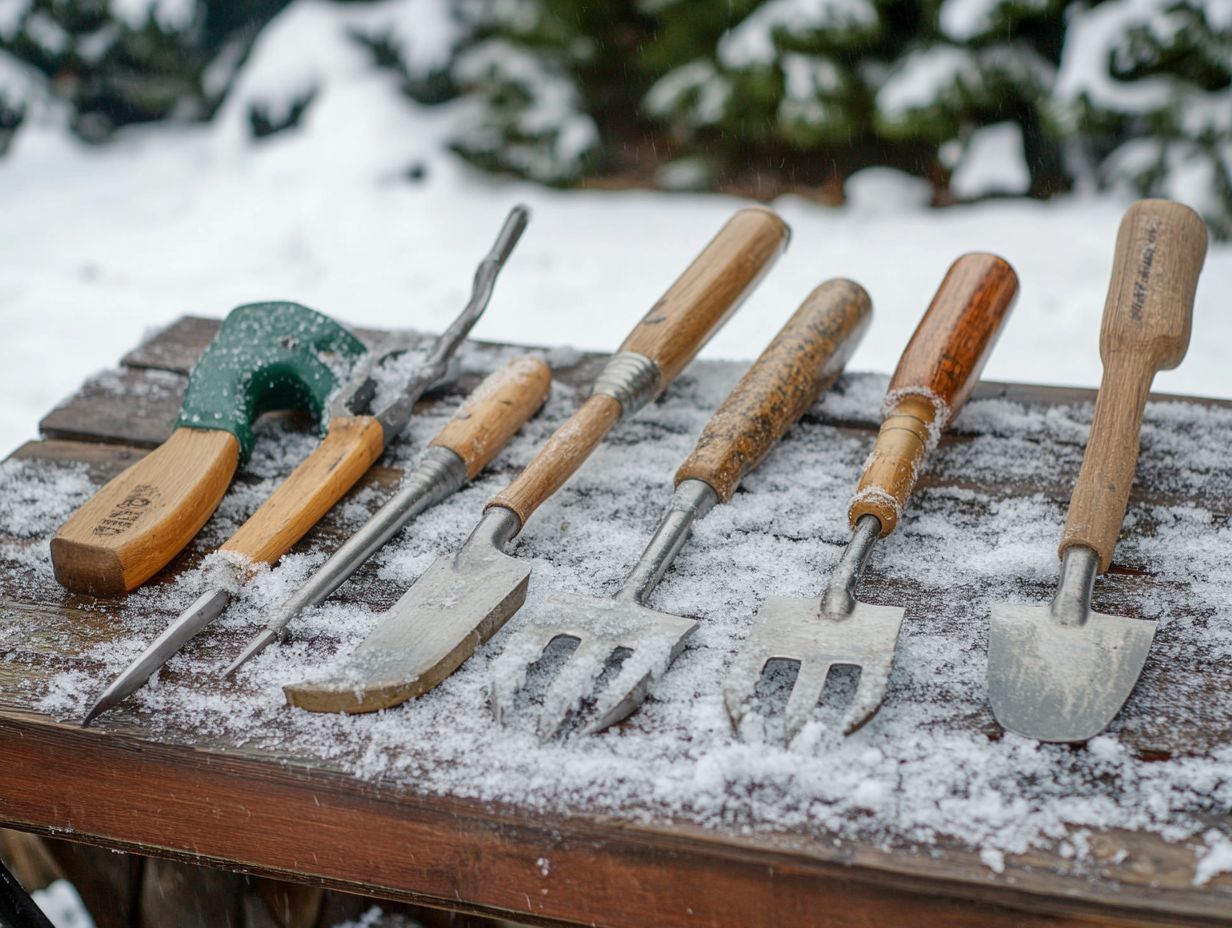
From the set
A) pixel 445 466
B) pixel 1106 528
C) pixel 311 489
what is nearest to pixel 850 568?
pixel 1106 528

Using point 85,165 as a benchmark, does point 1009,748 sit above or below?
below

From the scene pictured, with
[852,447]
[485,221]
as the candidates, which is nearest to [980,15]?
[485,221]

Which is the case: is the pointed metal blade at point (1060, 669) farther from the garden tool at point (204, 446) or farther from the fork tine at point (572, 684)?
the garden tool at point (204, 446)

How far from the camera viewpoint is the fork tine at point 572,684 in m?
0.92

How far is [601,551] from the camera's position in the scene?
121cm

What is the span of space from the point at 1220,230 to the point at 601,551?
2860 mm

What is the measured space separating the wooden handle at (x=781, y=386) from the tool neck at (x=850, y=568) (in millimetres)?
171

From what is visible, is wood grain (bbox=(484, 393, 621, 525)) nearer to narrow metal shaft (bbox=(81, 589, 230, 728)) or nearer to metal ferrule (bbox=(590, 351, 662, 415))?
metal ferrule (bbox=(590, 351, 662, 415))

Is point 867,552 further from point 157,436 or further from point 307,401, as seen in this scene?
point 157,436

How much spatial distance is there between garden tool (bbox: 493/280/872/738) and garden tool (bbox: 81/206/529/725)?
0.31 metres

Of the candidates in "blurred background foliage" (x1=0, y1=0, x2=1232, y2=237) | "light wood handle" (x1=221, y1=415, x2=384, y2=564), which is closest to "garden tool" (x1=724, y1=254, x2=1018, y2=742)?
"light wood handle" (x1=221, y1=415, x2=384, y2=564)

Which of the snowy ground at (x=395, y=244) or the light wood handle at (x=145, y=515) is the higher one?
the snowy ground at (x=395, y=244)

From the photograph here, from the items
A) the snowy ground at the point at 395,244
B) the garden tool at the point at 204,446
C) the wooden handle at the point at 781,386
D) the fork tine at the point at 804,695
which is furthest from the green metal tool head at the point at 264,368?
the snowy ground at the point at 395,244

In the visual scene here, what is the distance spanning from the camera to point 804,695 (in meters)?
0.92
